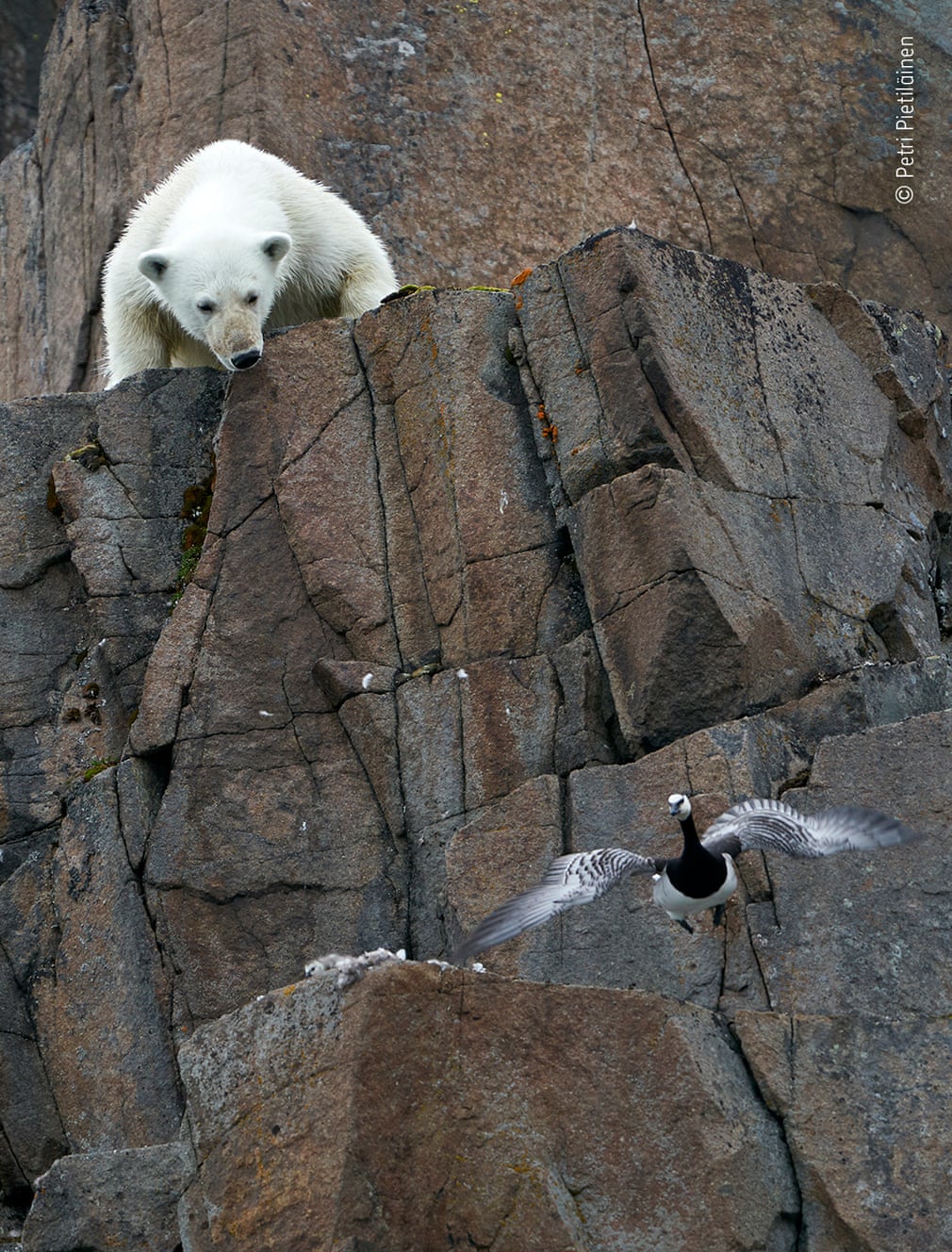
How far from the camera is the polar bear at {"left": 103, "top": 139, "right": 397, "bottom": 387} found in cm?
988

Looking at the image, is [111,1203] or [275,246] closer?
[111,1203]

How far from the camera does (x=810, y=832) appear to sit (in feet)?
22.5

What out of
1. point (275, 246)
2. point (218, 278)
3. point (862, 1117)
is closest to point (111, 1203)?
point (862, 1117)

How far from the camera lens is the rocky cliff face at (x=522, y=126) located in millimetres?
12383

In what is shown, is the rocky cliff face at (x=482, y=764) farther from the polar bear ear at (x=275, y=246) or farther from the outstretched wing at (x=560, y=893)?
the polar bear ear at (x=275, y=246)

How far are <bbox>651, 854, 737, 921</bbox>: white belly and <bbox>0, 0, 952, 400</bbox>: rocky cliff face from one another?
6503 millimetres

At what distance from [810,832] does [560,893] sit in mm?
1021

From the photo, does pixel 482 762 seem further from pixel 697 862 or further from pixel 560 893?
pixel 697 862

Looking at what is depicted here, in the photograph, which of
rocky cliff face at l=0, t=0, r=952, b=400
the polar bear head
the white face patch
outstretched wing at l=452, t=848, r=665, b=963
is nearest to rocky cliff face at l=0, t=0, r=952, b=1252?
outstretched wing at l=452, t=848, r=665, b=963

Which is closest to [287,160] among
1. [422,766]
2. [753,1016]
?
[422,766]

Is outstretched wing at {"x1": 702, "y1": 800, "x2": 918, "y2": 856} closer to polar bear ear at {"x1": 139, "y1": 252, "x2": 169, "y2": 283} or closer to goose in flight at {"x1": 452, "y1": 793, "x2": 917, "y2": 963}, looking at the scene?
goose in flight at {"x1": 452, "y1": 793, "x2": 917, "y2": 963}

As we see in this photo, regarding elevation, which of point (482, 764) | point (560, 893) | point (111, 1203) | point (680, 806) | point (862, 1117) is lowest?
point (111, 1203)

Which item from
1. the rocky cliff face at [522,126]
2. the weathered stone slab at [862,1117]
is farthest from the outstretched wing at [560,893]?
the rocky cliff face at [522,126]

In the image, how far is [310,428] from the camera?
371 inches
